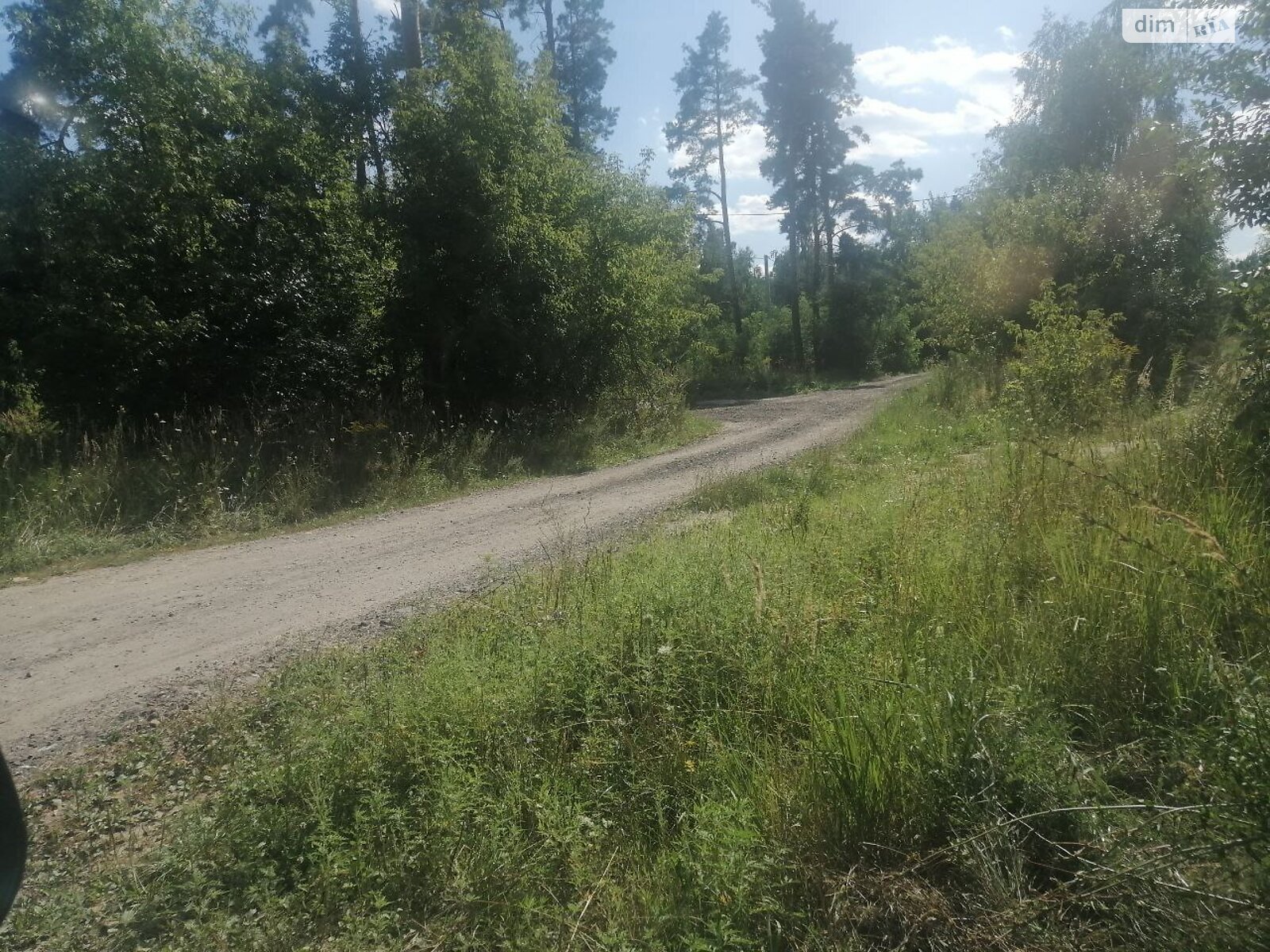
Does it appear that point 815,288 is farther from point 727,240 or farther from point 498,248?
point 498,248

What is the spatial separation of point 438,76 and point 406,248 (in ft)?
11.5

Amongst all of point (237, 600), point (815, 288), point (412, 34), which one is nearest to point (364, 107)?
point (412, 34)

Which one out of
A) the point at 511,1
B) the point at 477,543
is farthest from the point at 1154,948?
the point at 511,1

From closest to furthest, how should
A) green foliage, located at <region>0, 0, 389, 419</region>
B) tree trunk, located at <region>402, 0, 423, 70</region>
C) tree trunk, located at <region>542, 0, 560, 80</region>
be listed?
green foliage, located at <region>0, 0, 389, 419</region> → tree trunk, located at <region>402, 0, 423, 70</region> → tree trunk, located at <region>542, 0, 560, 80</region>

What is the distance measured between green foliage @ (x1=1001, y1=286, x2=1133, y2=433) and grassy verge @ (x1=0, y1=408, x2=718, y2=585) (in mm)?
6644

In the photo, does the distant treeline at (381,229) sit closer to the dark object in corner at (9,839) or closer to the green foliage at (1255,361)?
the green foliage at (1255,361)

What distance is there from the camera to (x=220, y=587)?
6664 millimetres

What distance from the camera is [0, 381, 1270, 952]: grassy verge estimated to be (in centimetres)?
242

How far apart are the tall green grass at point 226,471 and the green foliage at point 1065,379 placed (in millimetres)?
6817

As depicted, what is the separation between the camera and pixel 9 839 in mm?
2307

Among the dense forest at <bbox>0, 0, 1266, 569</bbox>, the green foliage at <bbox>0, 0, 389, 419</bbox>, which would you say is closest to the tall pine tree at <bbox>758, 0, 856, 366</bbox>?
the dense forest at <bbox>0, 0, 1266, 569</bbox>

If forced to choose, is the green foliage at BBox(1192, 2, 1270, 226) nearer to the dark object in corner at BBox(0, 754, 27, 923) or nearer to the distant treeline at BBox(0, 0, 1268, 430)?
the distant treeline at BBox(0, 0, 1268, 430)

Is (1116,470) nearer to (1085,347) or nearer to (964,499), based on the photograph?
(964,499)

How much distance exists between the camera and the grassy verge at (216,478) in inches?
320
